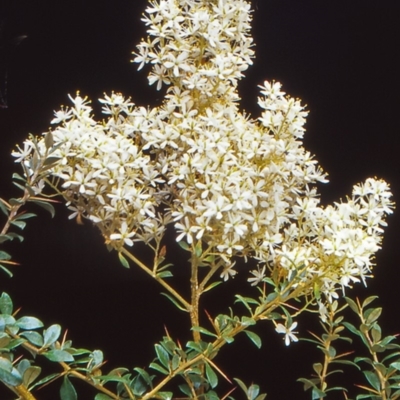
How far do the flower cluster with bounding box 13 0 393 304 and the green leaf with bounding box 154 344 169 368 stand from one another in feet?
0.84

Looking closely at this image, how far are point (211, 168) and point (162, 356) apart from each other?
43cm

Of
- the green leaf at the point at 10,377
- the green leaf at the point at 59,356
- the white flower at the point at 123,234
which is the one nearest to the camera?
the green leaf at the point at 10,377

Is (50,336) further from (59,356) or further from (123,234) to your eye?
(123,234)

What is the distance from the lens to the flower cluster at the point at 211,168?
161cm

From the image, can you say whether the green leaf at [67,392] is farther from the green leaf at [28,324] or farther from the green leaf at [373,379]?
the green leaf at [373,379]

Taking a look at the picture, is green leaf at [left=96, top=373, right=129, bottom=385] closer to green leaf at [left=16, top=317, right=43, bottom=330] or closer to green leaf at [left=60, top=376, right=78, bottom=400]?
green leaf at [left=60, top=376, right=78, bottom=400]

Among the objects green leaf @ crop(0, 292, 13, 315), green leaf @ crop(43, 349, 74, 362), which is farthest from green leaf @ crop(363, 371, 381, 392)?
green leaf @ crop(0, 292, 13, 315)

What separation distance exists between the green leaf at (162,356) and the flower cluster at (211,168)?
0.84ft

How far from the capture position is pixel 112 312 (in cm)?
213

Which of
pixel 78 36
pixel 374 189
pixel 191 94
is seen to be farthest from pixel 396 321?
pixel 78 36

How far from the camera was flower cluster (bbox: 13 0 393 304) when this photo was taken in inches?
63.3

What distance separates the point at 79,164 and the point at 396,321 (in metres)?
1.18

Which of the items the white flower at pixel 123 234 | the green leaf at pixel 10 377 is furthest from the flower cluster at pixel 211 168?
the green leaf at pixel 10 377

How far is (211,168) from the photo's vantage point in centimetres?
161
